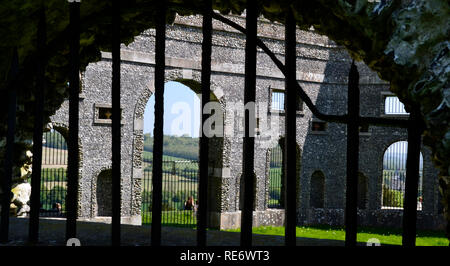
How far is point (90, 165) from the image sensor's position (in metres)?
13.9

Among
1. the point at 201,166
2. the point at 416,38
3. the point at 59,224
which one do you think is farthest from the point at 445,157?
the point at 59,224

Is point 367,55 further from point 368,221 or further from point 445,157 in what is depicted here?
point 368,221

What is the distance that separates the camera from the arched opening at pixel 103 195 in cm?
1416

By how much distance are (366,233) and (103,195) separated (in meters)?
8.66

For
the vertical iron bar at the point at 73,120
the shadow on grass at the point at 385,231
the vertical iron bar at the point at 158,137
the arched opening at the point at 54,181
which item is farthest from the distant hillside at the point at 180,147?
the vertical iron bar at the point at 158,137

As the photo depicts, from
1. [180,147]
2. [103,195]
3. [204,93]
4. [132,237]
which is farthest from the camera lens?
[180,147]

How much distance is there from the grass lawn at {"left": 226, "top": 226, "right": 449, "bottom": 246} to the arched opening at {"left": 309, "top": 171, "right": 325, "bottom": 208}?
1150 mm

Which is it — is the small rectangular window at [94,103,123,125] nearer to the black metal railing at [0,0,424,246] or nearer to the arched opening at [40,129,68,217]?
the arched opening at [40,129,68,217]

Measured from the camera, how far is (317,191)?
1889 centimetres

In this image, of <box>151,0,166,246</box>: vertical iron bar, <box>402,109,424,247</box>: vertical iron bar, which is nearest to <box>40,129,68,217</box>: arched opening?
<box>151,0,166,246</box>: vertical iron bar

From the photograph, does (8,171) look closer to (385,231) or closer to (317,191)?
(385,231)

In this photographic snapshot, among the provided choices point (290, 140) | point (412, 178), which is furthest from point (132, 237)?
point (412, 178)

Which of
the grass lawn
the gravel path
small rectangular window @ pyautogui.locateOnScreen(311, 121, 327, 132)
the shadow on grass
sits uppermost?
small rectangular window @ pyautogui.locateOnScreen(311, 121, 327, 132)

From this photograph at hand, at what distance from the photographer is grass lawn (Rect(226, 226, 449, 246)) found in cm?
1513
